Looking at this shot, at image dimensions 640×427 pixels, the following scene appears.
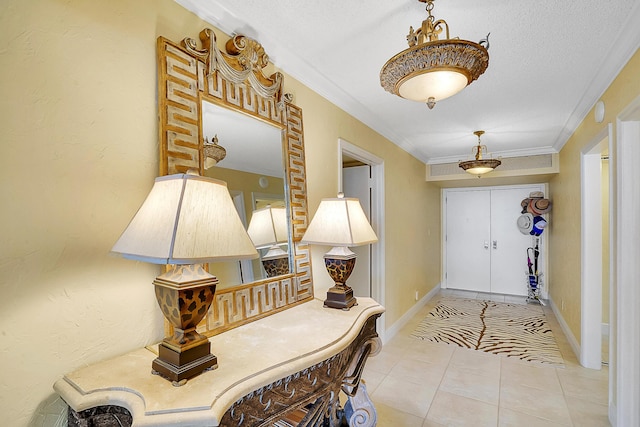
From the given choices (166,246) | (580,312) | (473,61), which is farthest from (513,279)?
(166,246)

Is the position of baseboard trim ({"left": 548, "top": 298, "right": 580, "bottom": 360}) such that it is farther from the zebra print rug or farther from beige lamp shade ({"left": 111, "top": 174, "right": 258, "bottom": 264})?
beige lamp shade ({"left": 111, "top": 174, "right": 258, "bottom": 264})

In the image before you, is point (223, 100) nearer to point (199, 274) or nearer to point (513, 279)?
point (199, 274)

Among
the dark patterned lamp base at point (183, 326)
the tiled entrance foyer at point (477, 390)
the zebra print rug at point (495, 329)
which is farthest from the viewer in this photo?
the zebra print rug at point (495, 329)

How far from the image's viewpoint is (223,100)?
1480 millimetres

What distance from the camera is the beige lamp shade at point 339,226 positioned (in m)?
1.70

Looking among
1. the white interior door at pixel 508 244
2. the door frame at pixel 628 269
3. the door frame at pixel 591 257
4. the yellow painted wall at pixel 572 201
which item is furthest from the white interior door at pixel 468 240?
the door frame at pixel 628 269

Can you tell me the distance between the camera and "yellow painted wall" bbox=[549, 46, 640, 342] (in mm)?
1990

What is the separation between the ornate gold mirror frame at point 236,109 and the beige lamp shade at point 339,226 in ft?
0.60

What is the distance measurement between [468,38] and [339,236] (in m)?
1.37

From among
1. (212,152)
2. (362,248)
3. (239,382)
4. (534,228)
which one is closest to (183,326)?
(239,382)

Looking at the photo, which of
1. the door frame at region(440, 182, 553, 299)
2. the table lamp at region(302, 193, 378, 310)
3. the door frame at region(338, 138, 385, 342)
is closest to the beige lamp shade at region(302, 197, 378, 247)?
the table lamp at region(302, 193, 378, 310)

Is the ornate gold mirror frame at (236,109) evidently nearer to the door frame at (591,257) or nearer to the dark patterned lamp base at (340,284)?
the dark patterned lamp base at (340,284)

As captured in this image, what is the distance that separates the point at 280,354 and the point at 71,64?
3.96 feet

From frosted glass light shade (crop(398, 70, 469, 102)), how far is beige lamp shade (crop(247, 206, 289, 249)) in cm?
94
